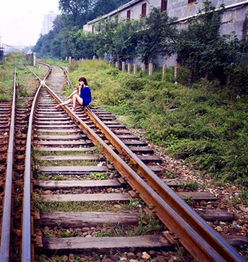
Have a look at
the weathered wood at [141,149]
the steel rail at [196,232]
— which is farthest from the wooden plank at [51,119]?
the steel rail at [196,232]

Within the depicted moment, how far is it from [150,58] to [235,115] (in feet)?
48.3

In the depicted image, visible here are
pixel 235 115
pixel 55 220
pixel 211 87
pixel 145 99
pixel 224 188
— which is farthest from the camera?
pixel 211 87

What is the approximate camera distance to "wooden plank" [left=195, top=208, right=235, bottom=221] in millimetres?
4125

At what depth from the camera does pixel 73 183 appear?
195 inches

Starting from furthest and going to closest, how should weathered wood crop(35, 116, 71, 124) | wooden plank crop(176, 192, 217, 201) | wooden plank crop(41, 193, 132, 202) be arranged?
weathered wood crop(35, 116, 71, 124) < wooden plank crop(176, 192, 217, 201) < wooden plank crop(41, 193, 132, 202)

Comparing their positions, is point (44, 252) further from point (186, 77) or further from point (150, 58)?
point (150, 58)

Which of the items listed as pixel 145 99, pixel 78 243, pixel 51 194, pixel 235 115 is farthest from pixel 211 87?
pixel 78 243

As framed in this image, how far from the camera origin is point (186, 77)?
53.5 feet

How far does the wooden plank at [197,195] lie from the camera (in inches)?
184

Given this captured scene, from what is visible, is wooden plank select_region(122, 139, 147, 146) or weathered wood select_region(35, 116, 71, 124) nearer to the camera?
wooden plank select_region(122, 139, 147, 146)

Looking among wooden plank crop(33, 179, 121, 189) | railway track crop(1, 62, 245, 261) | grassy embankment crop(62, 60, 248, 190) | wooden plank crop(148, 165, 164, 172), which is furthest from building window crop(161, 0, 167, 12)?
wooden plank crop(33, 179, 121, 189)

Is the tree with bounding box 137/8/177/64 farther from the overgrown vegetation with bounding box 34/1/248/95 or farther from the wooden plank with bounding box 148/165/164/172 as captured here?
the wooden plank with bounding box 148/165/164/172

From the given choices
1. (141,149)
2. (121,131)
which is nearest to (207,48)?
(121,131)

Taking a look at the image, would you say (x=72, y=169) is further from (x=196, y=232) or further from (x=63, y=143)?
(x=196, y=232)
